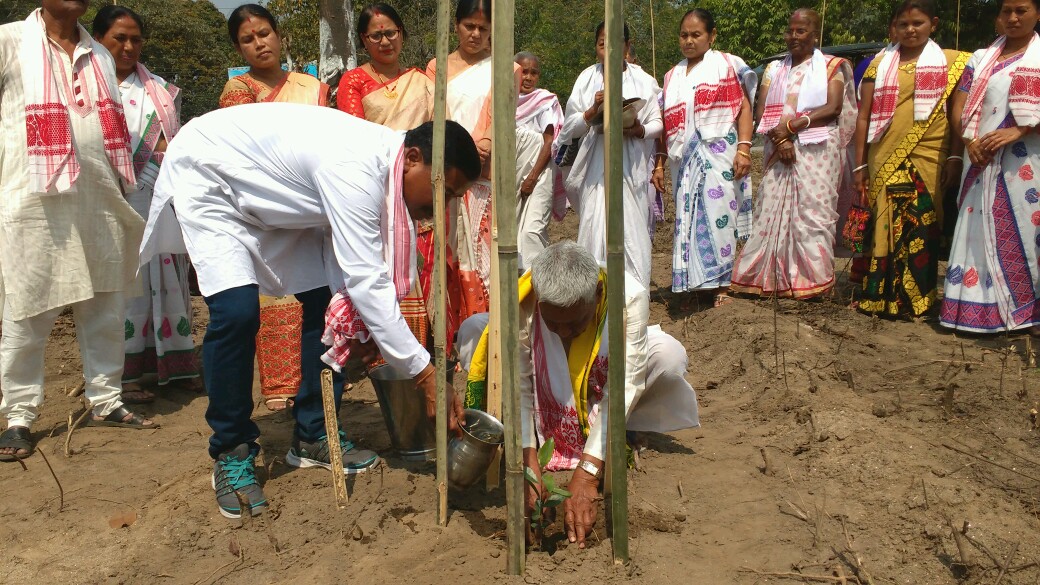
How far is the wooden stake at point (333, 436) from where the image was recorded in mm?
3123

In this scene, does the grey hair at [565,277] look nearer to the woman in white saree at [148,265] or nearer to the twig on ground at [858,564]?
the twig on ground at [858,564]

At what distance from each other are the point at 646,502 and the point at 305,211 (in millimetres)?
1556

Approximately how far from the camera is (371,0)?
1605cm

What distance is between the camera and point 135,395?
184 inches

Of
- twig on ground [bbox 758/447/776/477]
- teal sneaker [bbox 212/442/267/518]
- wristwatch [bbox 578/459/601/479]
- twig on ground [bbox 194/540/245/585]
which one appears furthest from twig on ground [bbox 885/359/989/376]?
twig on ground [bbox 194/540/245/585]

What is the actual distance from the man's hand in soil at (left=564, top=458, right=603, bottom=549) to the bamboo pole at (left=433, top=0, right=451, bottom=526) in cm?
43

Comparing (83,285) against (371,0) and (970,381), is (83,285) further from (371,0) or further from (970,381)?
(371,0)

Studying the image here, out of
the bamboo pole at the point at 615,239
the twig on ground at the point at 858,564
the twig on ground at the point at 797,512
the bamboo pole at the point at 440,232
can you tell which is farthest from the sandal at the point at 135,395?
the twig on ground at the point at 858,564

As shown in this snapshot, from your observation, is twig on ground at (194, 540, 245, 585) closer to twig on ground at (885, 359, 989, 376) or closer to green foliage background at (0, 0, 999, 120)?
twig on ground at (885, 359, 989, 376)

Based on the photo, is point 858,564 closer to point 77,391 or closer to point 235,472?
point 235,472

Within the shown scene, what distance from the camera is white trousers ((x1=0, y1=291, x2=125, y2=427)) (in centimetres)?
398

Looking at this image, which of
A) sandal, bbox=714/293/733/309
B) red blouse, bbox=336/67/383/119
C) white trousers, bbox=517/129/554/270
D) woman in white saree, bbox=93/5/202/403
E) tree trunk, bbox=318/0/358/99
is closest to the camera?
woman in white saree, bbox=93/5/202/403

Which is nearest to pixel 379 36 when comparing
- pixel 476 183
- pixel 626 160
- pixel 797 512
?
pixel 476 183

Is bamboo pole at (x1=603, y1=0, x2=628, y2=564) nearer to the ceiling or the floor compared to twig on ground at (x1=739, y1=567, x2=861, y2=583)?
nearer to the ceiling
